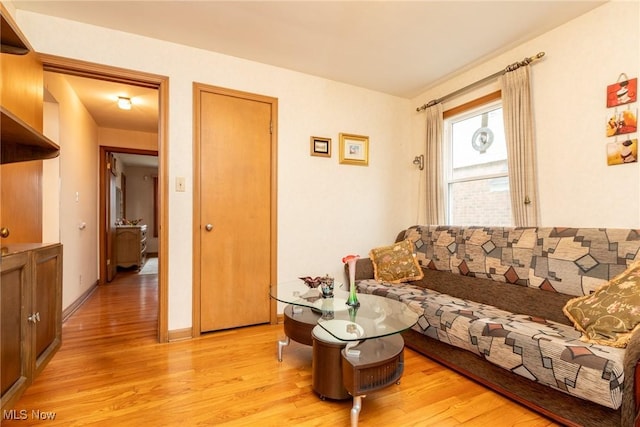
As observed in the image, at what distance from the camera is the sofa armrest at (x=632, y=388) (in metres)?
1.25

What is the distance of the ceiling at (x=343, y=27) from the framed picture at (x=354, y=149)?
664 millimetres

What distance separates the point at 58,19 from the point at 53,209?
5.48 feet

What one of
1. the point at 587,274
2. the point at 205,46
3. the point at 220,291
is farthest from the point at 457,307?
→ the point at 205,46

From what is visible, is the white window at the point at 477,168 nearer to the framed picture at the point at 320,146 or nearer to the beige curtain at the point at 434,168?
the beige curtain at the point at 434,168

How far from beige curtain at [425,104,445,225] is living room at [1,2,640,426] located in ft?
0.78

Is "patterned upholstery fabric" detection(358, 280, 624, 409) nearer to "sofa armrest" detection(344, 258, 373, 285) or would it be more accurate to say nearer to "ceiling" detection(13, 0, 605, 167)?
"sofa armrest" detection(344, 258, 373, 285)

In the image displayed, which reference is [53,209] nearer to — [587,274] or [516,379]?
[516,379]

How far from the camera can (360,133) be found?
344 centimetres

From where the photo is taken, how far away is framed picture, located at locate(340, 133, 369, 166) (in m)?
3.32

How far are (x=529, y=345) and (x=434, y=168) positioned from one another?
2.13m

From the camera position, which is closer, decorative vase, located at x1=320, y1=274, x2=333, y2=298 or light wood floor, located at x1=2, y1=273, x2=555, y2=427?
light wood floor, located at x1=2, y1=273, x2=555, y2=427

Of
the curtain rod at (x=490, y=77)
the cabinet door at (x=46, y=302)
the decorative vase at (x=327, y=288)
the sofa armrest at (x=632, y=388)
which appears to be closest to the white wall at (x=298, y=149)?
the curtain rod at (x=490, y=77)

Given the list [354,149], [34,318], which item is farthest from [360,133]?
[34,318]
